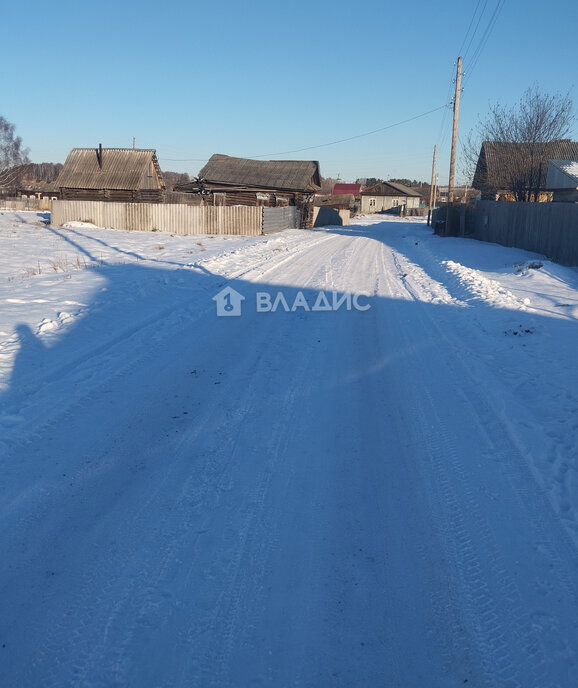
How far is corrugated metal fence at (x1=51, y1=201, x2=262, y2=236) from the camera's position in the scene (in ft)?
111

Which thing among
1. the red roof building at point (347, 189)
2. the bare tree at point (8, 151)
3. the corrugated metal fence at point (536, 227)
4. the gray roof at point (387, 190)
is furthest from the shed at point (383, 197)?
the corrugated metal fence at point (536, 227)

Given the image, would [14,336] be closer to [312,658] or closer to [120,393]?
[120,393]

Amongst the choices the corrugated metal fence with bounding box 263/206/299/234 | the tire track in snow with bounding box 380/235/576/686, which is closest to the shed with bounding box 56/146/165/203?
the corrugated metal fence with bounding box 263/206/299/234

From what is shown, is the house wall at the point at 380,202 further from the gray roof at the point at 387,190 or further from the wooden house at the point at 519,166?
the wooden house at the point at 519,166

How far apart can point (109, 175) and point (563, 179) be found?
31.1m

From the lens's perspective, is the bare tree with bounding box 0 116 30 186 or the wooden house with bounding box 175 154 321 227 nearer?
the wooden house with bounding box 175 154 321 227

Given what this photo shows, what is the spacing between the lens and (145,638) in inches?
115

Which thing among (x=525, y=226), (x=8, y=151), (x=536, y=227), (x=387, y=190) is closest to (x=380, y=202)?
(x=387, y=190)

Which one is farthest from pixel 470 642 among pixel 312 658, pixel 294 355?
pixel 294 355

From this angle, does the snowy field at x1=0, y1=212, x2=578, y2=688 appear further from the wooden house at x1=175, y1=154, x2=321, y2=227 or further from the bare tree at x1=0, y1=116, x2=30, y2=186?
the bare tree at x1=0, y1=116, x2=30, y2=186

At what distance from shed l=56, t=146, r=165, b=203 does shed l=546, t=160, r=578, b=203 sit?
28.0 m

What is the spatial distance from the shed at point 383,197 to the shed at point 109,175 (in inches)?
2735

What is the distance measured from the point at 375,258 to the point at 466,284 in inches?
322

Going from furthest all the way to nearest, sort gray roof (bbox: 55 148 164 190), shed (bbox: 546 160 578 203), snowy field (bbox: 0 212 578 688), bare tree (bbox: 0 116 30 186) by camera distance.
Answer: bare tree (bbox: 0 116 30 186) → gray roof (bbox: 55 148 164 190) → shed (bbox: 546 160 578 203) → snowy field (bbox: 0 212 578 688)
